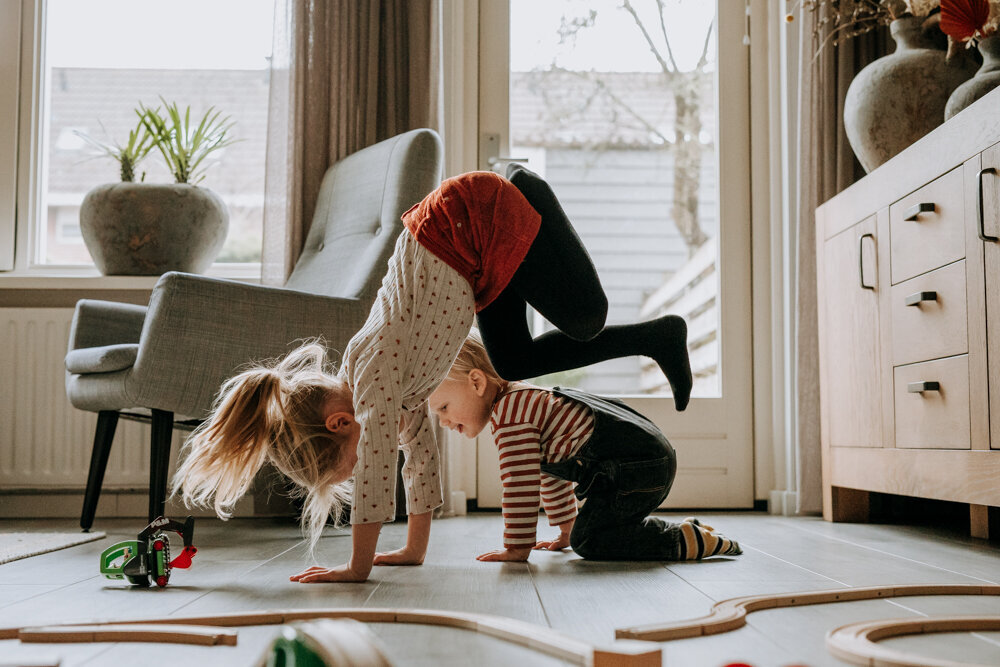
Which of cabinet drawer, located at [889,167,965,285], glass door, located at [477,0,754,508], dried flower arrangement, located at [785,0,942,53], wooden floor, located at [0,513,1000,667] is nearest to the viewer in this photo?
wooden floor, located at [0,513,1000,667]

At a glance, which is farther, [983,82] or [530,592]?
[983,82]

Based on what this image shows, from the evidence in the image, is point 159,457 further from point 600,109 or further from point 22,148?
point 600,109

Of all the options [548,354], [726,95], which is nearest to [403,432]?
[548,354]

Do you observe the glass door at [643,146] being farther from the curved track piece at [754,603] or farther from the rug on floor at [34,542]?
the curved track piece at [754,603]

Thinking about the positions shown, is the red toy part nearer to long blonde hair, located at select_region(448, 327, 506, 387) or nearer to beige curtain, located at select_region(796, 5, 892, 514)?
long blonde hair, located at select_region(448, 327, 506, 387)

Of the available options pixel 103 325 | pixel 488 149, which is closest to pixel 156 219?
pixel 103 325

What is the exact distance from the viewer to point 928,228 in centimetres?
205

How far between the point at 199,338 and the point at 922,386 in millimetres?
1608

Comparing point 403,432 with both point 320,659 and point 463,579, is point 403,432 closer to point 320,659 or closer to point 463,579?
point 463,579

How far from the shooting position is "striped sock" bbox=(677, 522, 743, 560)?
1.73 meters

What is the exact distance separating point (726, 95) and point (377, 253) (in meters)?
1.41

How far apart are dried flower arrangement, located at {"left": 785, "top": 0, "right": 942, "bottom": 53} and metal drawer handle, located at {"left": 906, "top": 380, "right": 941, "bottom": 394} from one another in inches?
41.1

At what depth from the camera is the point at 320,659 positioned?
2.03 ft

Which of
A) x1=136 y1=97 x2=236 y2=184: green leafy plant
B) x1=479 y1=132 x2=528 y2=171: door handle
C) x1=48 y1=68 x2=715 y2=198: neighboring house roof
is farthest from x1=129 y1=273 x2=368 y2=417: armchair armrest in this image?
x1=48 y1=68 x2=715 y2=198: neighboring house roof
